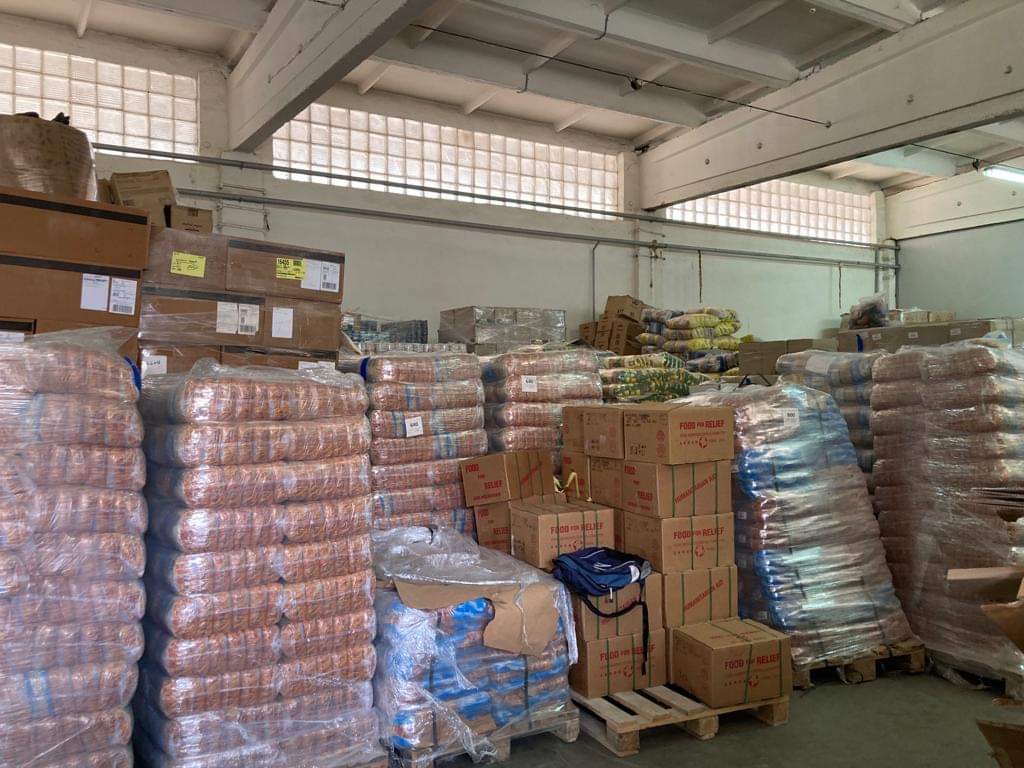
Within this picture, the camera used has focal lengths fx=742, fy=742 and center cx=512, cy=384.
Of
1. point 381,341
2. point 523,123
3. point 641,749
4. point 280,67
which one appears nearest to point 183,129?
point 280,67

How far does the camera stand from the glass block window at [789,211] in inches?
465

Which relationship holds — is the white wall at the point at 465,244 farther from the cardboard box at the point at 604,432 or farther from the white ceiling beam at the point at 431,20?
the cardboard box at the point at 604,432

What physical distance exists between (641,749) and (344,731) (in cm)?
141

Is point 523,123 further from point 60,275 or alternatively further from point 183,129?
point 60,275

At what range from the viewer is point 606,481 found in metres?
4.32

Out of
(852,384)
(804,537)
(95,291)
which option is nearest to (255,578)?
(95,291)

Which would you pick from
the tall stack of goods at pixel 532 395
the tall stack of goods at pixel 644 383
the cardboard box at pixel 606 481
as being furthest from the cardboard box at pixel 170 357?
the tall stack of goods at pixel 644 383

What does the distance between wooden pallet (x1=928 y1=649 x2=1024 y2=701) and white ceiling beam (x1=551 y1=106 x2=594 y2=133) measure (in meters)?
7.60

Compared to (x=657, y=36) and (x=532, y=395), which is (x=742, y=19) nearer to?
(x=657, y=36)

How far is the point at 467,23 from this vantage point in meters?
7.31

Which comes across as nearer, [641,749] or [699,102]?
[641,749]

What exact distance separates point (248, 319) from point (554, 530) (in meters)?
2.02

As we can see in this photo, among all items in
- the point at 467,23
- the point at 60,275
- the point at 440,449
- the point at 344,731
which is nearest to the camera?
the point at 344,731

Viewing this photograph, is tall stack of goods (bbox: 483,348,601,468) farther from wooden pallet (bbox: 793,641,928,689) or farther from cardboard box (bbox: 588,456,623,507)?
wooden pallet (bbox: 793,641,928,689)
